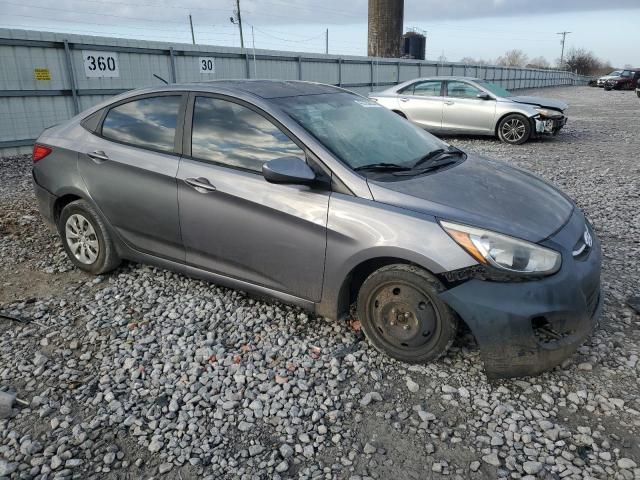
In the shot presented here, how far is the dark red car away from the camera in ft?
130

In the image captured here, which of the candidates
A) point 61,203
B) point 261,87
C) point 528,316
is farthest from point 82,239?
point 528,316

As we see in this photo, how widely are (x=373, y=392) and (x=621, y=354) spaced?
1.63m

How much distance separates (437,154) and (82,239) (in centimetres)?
302

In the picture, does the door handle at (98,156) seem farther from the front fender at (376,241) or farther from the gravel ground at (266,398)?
the front fender at (376,241)

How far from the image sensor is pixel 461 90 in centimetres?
1180

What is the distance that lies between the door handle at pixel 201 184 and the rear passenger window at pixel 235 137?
0.55ft

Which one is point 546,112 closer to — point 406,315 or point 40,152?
point 406,315

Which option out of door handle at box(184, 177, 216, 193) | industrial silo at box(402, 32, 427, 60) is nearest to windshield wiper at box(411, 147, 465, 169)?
door handle at box(184, 177, 216, 193)

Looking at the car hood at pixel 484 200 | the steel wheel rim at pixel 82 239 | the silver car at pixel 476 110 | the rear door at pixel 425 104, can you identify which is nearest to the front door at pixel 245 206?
the car hood at pixel 484 200

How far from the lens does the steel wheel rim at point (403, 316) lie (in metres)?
2.85

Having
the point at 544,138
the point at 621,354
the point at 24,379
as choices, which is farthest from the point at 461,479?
the point at 544,138

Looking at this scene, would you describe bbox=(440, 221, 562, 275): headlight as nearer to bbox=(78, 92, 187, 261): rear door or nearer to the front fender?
the front fender

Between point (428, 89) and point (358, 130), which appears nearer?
point (358, 130)

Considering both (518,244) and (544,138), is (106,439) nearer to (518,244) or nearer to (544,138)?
(518,244)
